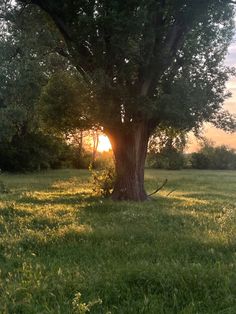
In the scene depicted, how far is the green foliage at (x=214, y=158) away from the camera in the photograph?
299 ft

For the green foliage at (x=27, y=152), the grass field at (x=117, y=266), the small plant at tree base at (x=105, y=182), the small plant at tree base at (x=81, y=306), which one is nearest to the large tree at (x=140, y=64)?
the small plant at tree base at (x=105, y=182)

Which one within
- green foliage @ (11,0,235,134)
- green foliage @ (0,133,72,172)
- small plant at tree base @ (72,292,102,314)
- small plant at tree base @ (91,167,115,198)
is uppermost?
green foliage @ (11,0,235,134)

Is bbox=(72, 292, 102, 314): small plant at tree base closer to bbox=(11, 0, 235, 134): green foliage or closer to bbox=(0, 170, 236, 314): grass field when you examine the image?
bbox=(0, 170, 236, 314): grass field

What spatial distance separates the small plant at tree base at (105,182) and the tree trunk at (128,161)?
1175 mm

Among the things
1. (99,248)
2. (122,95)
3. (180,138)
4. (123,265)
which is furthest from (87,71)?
(123,265)

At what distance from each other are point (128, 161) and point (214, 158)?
72.3m

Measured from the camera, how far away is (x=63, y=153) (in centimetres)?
7144

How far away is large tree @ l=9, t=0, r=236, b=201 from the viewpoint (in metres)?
17.5

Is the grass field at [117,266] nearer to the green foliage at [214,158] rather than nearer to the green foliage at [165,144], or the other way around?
the green foliage at [165,144]

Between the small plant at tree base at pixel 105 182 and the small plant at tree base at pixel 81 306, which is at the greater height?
the small plant at tree base at pixel 105 182

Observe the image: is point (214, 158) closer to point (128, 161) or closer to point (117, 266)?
point (128, 161)

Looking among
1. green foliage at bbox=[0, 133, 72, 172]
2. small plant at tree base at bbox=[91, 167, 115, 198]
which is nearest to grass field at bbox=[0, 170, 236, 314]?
small plant at tree base at bbox=[91, 167, 115, 198]

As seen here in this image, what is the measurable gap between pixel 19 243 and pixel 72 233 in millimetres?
1519

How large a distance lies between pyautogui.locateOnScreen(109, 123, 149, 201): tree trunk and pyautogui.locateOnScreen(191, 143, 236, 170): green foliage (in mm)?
68774
